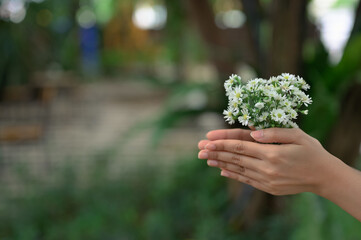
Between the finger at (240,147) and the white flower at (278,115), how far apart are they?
41 millimetres

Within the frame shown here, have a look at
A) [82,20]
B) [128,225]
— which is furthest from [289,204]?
[82,20]

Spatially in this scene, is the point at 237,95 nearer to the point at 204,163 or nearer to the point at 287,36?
the point at 287,36

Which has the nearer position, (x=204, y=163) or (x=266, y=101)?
(x=266, y=101)

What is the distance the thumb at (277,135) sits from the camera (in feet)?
1.90

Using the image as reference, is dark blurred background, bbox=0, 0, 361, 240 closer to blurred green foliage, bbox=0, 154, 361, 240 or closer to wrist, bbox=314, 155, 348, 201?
blurred green foliage, bbox=0, 154, 361, 240

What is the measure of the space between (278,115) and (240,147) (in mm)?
71

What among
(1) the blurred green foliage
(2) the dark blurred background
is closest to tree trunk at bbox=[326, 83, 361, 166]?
(2) the dark blurred background

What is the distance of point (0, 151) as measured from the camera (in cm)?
325

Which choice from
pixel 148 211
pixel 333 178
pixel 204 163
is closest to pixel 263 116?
pixel 333 178

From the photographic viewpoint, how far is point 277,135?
577 millimetres

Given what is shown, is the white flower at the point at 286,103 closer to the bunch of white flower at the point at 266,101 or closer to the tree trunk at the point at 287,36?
the bunch of white flower at the point at 266,101

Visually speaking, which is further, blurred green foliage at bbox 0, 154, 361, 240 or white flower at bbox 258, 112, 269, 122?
blurred green foliage at bbox 0, 154, 361, 240

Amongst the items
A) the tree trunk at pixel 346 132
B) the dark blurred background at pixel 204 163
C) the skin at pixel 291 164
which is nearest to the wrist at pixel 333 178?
the skin at pixel 291 164

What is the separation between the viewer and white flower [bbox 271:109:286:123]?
23.0 inches
